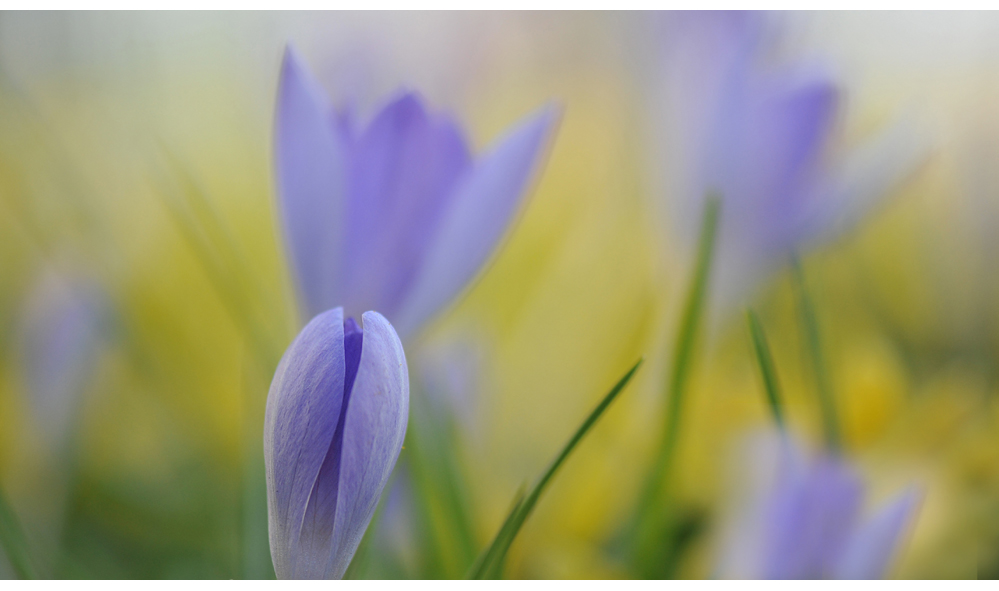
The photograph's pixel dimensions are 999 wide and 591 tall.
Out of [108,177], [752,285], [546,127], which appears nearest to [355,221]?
[546,127]

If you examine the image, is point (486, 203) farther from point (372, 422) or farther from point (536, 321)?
point (536, 321)

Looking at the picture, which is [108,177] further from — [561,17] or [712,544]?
[712,544]

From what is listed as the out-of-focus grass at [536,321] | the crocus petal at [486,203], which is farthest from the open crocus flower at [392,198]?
the out-of-focus grass at [536,321]

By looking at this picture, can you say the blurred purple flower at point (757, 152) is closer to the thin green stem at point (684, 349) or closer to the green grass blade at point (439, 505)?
the thin green stem at point (684, 349)

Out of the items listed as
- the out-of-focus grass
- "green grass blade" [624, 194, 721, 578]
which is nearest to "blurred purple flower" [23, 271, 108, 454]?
the out-of-focus grass

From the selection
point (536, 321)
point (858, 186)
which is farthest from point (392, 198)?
point (536, 321)

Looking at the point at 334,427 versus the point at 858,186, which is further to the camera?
the point at 858,186
